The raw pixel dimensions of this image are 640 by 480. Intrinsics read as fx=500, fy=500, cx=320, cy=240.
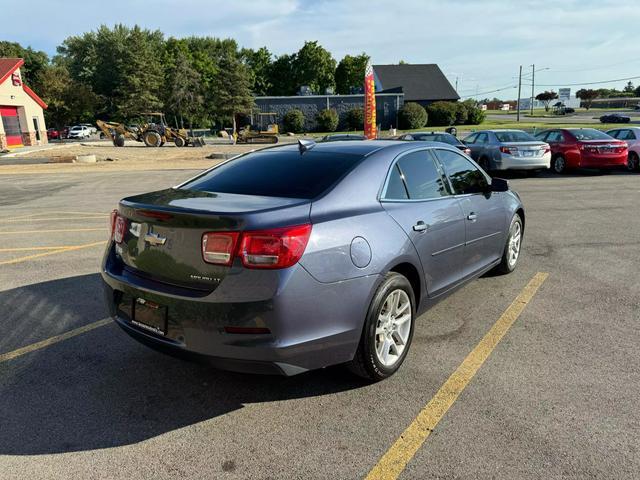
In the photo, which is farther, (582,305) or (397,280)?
(582,305)

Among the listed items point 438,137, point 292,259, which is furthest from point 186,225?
point 438,137

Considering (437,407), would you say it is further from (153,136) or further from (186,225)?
(153,136)

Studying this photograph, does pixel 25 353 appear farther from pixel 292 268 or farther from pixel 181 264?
pixel 292 268

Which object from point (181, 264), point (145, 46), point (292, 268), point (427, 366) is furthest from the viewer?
point (145, 46)

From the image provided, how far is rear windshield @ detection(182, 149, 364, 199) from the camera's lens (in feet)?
→ 11.4

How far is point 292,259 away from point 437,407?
4.38 feet

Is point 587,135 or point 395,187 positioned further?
point 587,135

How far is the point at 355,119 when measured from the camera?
51969 millimetres

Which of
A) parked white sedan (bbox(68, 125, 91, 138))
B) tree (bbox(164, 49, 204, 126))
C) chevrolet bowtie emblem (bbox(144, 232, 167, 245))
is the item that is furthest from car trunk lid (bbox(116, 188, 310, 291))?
tree (bbox(164, 49, 204, 126))

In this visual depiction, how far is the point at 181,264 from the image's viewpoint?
2980 millimetres

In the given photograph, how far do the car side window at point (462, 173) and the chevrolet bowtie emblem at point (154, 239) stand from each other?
8.36 feet

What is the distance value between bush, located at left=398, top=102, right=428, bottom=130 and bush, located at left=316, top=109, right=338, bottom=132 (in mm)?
6777

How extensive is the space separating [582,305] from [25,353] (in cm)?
491

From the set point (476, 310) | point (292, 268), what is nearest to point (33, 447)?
point (292, 268)
